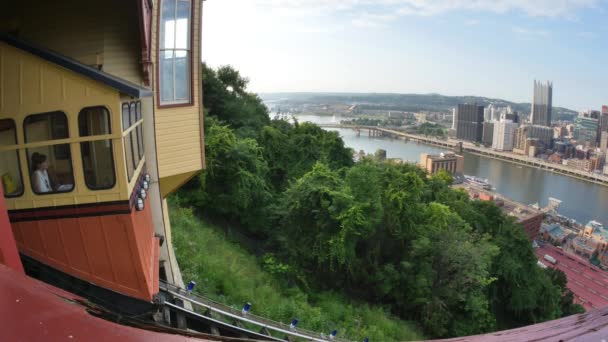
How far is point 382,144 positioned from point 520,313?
345ft

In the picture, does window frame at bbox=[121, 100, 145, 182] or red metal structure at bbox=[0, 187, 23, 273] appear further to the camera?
window frame at bbox=[121, 100, 145, 182]

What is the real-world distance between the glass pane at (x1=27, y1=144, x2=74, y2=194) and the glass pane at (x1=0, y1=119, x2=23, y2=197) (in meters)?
0.14

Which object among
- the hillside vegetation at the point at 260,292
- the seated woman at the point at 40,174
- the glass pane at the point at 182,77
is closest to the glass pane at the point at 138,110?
the glass pane at the point at 182,77

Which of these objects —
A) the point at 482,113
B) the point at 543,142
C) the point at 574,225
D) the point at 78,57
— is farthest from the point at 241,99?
the point at 482,113

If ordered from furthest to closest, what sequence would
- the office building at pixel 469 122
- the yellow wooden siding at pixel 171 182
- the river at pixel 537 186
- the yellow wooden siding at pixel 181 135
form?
the office building at pixel 469 122 → the river at pixel 537 186 → the yellow wooden siding at pixel 171 182 → the yellow wooden siding at pixel 181 135

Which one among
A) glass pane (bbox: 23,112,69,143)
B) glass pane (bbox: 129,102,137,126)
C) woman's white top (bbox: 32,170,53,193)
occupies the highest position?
glass pane (bbox: 129,102,137,126)

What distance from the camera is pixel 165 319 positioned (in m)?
5.77

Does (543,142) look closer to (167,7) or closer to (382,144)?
(382,144)

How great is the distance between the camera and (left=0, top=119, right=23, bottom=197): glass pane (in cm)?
434

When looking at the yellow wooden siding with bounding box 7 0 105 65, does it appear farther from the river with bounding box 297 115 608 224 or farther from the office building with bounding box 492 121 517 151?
the office building with bounding box 492 121 517 151

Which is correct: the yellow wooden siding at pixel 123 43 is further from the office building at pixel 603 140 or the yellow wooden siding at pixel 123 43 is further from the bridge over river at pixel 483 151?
the office building at pixel 603 140

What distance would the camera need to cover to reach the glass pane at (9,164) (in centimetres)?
434

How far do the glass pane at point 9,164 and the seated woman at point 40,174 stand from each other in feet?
0.46

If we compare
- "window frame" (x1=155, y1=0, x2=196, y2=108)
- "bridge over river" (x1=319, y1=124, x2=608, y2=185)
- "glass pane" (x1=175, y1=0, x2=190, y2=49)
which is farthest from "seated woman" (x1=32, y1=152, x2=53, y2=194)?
"bridge over river" (x1=319, y1=124, x2=608, y2=185)
